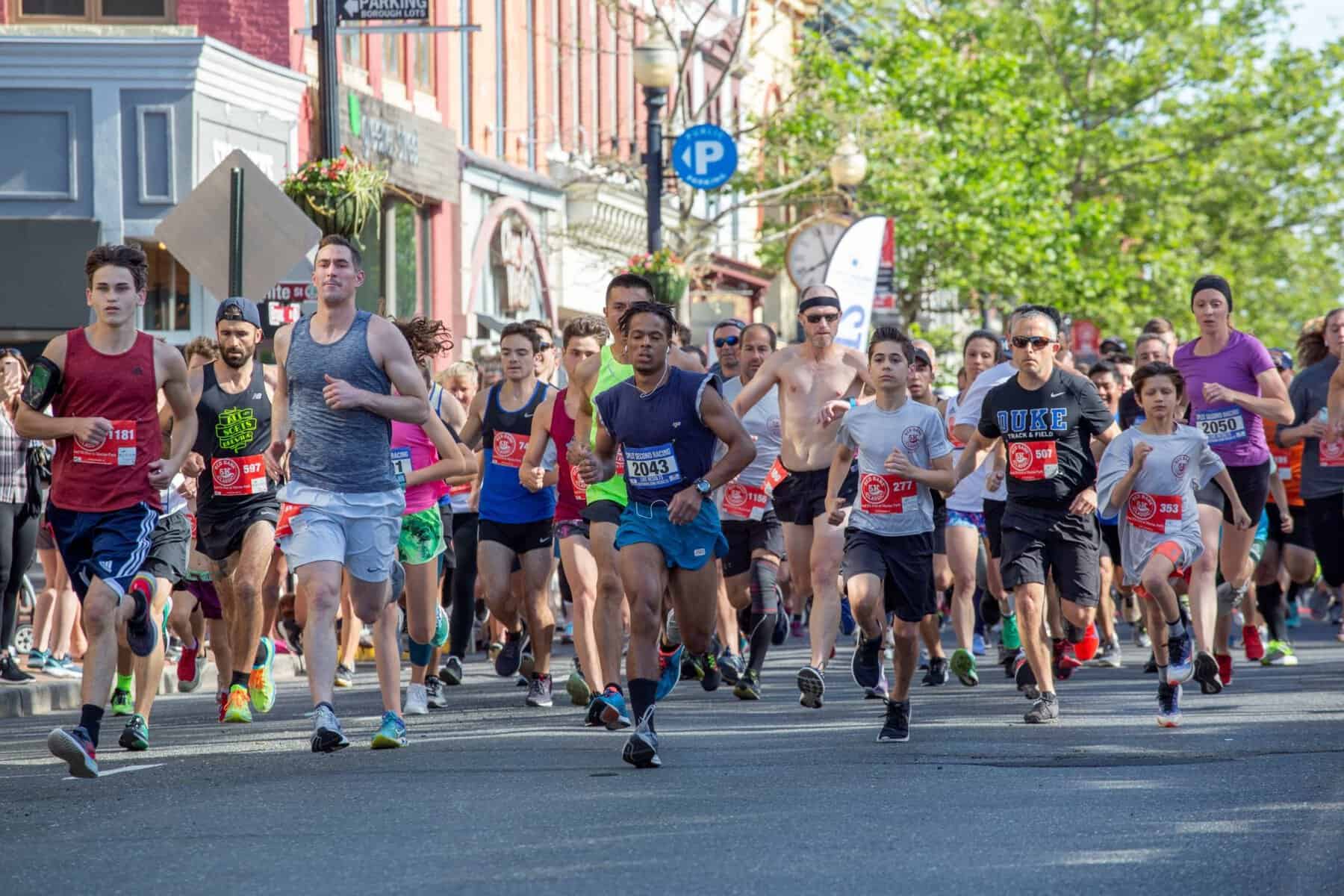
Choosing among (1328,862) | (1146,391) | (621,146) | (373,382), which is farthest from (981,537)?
(621,146)

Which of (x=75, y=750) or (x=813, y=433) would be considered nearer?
(x=75, y=750)

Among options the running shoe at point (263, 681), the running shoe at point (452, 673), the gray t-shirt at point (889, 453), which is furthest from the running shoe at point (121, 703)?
the gray t-shirt at point (889, 453)

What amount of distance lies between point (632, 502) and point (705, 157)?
14920mm

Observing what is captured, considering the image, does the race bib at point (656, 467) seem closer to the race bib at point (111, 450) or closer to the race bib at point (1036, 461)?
the race bib at point (111, 450)

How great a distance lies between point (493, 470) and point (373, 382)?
115 inches

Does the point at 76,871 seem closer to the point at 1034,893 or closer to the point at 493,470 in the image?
the point at 1034,893

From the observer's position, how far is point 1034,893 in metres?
6.53

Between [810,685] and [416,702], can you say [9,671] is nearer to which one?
[416,702]

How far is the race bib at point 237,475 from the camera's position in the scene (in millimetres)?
11992

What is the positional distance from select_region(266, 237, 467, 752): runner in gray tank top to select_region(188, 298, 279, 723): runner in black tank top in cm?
168

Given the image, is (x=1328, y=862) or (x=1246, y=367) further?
(x=1246, y=367)

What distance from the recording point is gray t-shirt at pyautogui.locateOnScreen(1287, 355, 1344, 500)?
50.8 ft

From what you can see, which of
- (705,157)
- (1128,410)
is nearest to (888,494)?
(1128,410)

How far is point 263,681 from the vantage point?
40.7 feet
